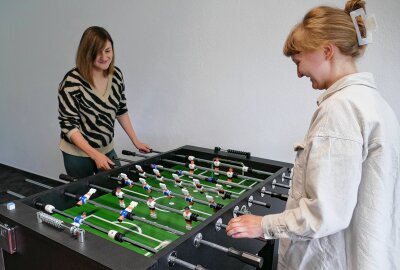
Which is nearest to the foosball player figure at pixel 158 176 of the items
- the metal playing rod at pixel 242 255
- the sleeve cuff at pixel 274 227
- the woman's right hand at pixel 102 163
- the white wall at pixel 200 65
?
the woman's right hand at pixel 102 163

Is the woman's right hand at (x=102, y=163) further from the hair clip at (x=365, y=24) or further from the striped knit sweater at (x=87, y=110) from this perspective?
the hair clip at (x=365, y=24)

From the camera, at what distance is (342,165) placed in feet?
2.59

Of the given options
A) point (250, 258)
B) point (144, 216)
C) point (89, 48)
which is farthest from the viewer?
point (89, 48)

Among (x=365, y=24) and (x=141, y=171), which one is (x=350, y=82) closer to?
(x=365, y=24)

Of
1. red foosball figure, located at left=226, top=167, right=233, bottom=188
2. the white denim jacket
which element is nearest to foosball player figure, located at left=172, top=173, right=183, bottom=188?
red foosball figure, located at left=226, top=167, right=233, bottom=188

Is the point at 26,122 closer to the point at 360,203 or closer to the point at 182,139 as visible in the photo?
the point at 182,139

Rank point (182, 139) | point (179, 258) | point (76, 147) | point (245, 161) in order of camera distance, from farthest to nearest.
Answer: point (182, 139) < point (76, 147) < point (245, 161) < point (179, 258)

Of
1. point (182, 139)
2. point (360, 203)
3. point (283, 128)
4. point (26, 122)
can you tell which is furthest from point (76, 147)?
point (26, 122)

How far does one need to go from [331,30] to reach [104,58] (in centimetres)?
139

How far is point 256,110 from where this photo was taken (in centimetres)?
230

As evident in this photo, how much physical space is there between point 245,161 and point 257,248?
22.7 inches

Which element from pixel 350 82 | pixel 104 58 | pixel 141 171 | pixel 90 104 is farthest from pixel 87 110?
pixel 350 82

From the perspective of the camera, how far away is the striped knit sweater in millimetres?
1853

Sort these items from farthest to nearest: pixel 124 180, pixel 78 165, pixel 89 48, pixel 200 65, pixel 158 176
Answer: pixel 200 65 < pixel 78 165 < pixel 89 48 < pixel 158 176 < pixel 124 180
